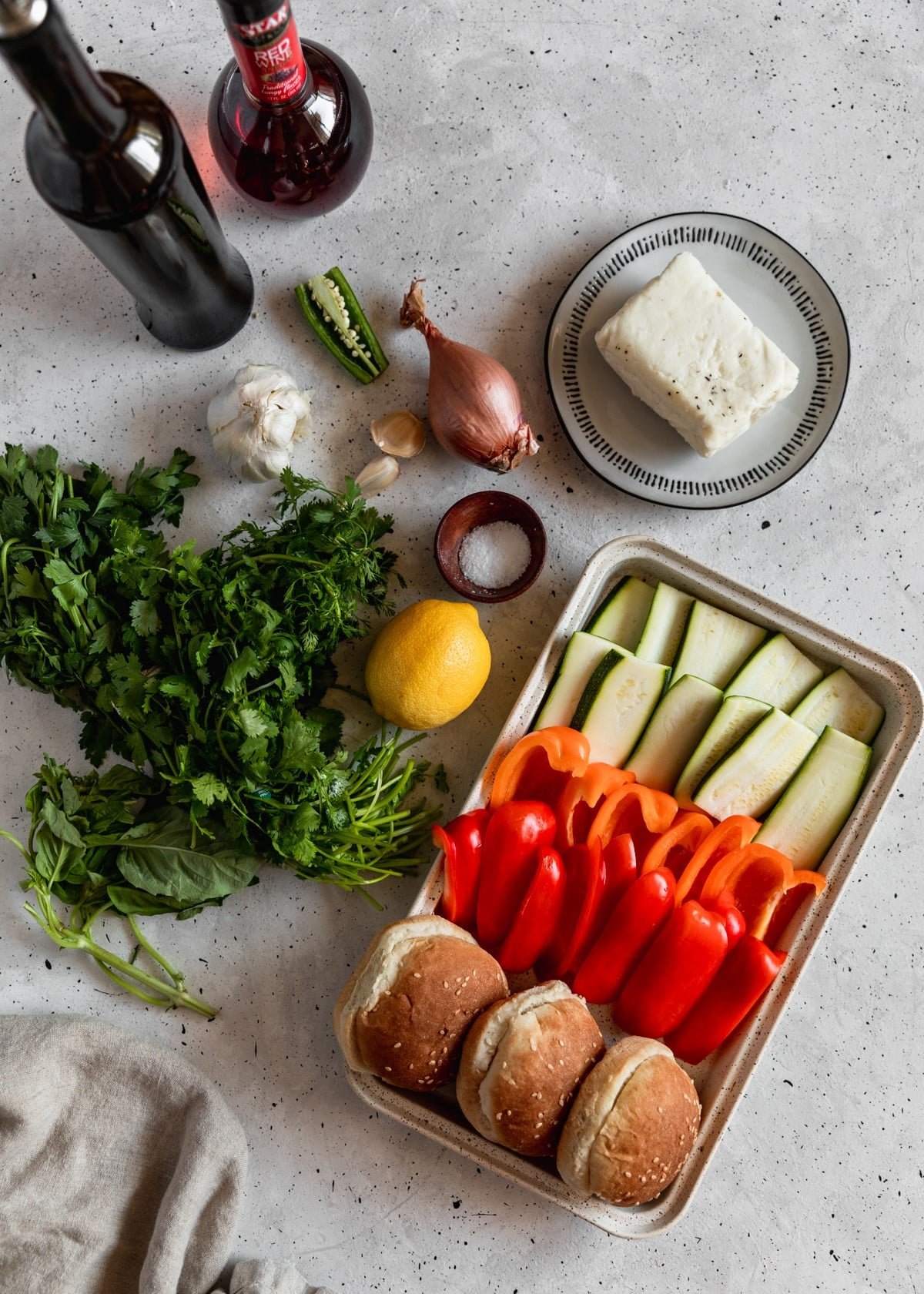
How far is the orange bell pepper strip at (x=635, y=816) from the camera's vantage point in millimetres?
1788

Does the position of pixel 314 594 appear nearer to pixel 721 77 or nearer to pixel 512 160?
pixel 512 160

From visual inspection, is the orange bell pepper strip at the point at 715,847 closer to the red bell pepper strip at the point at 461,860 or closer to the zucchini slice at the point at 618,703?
the zucchini slice at the point at 618,703

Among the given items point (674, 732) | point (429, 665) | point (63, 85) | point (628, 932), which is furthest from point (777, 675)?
point (63, 85)

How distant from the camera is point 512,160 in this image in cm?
203

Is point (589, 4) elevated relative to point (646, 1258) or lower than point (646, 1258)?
elevated

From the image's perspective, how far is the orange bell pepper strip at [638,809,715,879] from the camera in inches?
69.4

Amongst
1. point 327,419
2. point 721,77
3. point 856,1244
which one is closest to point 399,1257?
point 856,1244

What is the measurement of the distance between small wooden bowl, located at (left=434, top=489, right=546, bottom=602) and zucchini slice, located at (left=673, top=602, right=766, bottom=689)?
320 mm

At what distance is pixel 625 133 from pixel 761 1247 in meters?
2.29

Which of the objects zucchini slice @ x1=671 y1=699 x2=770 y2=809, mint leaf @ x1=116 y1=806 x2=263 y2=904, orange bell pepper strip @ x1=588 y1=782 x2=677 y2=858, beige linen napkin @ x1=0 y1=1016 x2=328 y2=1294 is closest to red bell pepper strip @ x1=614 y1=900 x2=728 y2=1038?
orange bell pepper strip @ x1=588 y1=782 x2=677 y2=858

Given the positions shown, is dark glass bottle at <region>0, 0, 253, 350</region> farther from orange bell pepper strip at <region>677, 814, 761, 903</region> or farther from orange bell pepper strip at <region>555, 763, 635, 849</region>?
orange bell pepper strip at <region>677, 814, 761, 903</region>

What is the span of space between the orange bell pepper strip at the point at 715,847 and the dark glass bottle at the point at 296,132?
1411 millimetres

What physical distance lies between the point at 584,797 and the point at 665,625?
14.9 inches

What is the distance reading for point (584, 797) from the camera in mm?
1814
